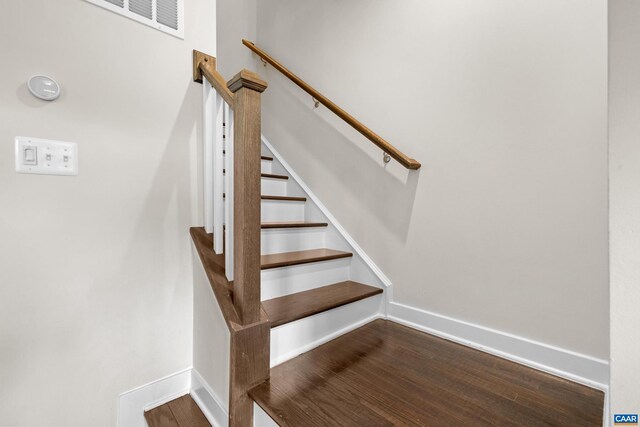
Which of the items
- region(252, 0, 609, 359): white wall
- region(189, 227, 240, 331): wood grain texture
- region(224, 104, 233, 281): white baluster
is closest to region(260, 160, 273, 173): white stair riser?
region(252, 0, 609, 359): white wall

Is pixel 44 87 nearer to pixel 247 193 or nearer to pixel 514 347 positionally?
pixel 247 193

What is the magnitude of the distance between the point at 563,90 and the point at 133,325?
2110 millimetres

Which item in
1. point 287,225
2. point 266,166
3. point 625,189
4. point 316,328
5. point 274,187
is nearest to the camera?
point 625,189

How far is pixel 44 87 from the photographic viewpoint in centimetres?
104

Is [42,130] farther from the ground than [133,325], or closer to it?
farther from the ground

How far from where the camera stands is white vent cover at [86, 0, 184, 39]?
3.86 ft

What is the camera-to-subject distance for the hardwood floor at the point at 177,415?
118 cm

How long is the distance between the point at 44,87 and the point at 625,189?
1.69 meters

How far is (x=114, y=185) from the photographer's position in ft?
3.93

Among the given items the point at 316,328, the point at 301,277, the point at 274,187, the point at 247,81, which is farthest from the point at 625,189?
the point at 274,187

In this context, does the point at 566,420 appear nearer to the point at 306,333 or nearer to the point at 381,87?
the point at 306,333

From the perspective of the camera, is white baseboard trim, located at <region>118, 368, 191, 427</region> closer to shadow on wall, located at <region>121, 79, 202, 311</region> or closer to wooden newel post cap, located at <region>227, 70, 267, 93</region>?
shadow on wall, located at <region>121, 79, 202, 311</region>

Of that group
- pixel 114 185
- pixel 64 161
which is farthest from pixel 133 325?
pixel 64 161

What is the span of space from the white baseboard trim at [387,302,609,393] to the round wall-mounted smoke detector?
1895 millimetres
